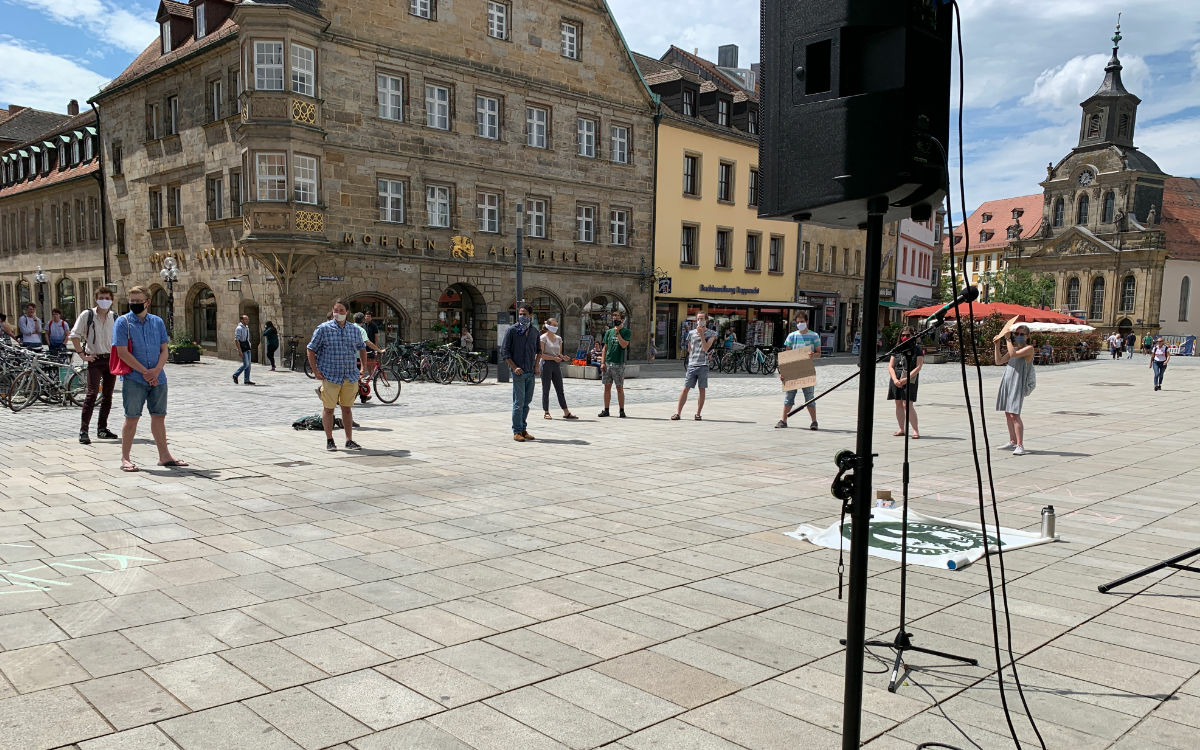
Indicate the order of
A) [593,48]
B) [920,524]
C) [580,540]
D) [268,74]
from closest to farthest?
[580,540], [920,524], [268,74], [593,48]

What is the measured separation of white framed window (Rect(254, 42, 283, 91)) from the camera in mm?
23172

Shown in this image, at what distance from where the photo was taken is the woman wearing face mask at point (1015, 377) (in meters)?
10.7

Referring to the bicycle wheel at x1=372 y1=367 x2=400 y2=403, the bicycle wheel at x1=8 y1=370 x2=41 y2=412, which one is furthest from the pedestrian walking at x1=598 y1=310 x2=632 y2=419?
the bicycle wheel at x1=8 y1=370 x2=41 y2=412

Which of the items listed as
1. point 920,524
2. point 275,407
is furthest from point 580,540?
point 275,407

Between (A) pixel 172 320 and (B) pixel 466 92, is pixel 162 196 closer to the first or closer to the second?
(A) pixel 172 320

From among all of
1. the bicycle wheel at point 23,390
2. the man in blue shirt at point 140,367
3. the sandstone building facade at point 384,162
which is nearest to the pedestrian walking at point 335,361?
the man in blue shirt at point 140,367

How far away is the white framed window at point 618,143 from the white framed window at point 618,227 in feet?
6.50

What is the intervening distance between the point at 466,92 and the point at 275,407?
1588cm

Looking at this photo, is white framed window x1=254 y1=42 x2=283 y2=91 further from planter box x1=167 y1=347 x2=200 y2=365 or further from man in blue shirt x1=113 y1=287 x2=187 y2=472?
man in blue shirt x1=113 y1=287 x2=187 y2=472

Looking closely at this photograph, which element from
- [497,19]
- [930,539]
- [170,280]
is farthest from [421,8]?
[930,539]

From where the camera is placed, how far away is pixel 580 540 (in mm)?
5957

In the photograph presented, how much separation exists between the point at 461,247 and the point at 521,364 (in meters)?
17.2

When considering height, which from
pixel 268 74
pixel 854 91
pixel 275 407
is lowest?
pixel 275 407

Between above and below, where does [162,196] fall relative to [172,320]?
above
